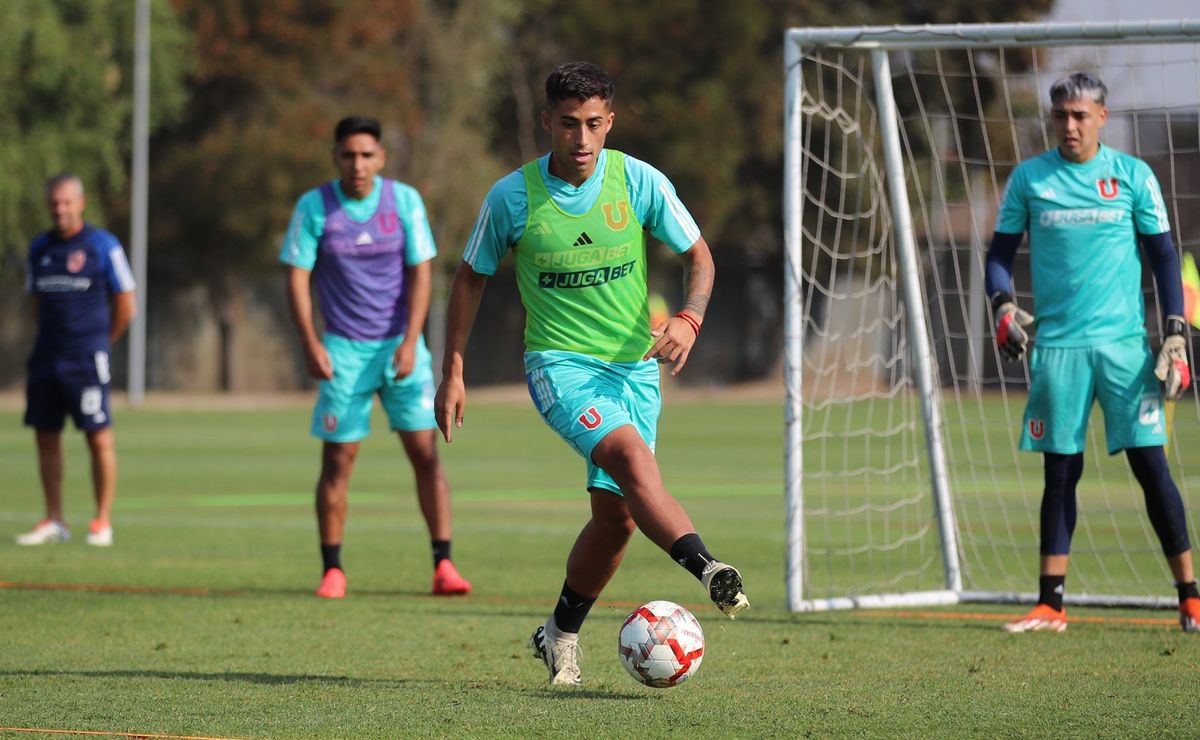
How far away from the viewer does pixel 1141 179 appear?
779 cm

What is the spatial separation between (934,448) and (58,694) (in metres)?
4.97

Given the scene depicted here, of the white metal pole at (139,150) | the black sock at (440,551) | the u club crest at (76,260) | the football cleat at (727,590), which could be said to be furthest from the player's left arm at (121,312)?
the white metal pole at (139,150)

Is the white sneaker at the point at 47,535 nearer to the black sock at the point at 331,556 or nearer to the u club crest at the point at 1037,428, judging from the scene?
the black sock at the point at 331,556

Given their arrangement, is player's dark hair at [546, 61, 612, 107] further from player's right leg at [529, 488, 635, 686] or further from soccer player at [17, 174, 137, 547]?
soccer player at [17, 174, 137, 547]

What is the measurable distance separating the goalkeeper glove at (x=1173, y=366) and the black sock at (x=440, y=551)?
384cm

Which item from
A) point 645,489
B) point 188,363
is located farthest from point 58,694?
point 188,363

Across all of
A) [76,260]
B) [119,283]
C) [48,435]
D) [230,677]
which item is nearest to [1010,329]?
[230,677]

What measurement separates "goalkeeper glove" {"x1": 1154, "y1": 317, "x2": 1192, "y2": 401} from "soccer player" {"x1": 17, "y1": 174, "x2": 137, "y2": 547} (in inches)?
270

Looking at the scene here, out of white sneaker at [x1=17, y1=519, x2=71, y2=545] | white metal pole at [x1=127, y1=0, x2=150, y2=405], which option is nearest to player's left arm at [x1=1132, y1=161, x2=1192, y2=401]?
white sneaker at [x1=17, y1=519, x2=71, y2=545]

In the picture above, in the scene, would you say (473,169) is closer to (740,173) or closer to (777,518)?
(740,173)

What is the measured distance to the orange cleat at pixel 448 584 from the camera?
9.27 m

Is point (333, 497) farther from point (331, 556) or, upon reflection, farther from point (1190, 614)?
point (1190, 614)

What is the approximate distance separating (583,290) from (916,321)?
3.53 m

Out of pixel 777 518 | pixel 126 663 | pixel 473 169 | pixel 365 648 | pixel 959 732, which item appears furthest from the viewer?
pixel 473 169
